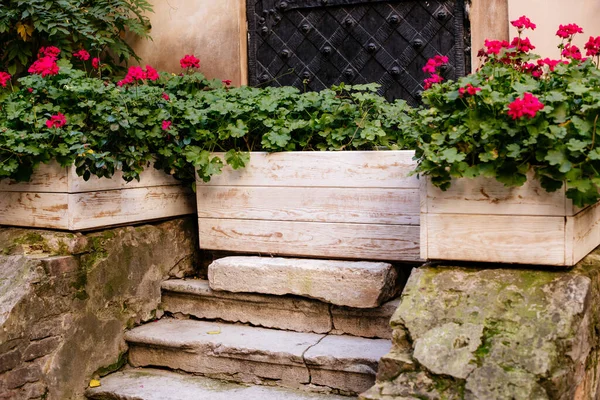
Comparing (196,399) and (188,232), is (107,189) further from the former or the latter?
(196,399)

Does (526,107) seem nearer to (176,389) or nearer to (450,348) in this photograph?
(450,348)

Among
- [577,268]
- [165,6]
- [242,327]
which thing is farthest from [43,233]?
[577,268]

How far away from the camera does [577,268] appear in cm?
289

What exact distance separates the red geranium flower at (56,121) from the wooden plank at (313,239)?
3.21ft

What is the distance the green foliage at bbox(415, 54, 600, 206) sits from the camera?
8.70ft

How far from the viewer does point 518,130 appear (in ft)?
8.81

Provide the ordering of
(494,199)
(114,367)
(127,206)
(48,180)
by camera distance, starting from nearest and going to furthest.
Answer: (494,199)
(48,180)
(114,367)
(127,206)

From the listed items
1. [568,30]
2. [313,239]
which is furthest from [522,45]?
[313,239]

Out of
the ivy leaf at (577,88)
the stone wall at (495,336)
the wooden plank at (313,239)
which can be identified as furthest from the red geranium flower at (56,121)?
the ivy leaf at (577,88)

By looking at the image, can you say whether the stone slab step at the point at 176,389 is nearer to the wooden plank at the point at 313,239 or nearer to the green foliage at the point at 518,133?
the wooden plank at the point at 313,239

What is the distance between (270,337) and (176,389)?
1.72 feet

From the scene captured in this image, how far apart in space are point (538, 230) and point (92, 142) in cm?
221

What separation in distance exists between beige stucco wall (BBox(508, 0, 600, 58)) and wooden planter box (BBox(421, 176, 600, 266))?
1.60m

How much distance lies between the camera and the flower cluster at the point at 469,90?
2736mm
